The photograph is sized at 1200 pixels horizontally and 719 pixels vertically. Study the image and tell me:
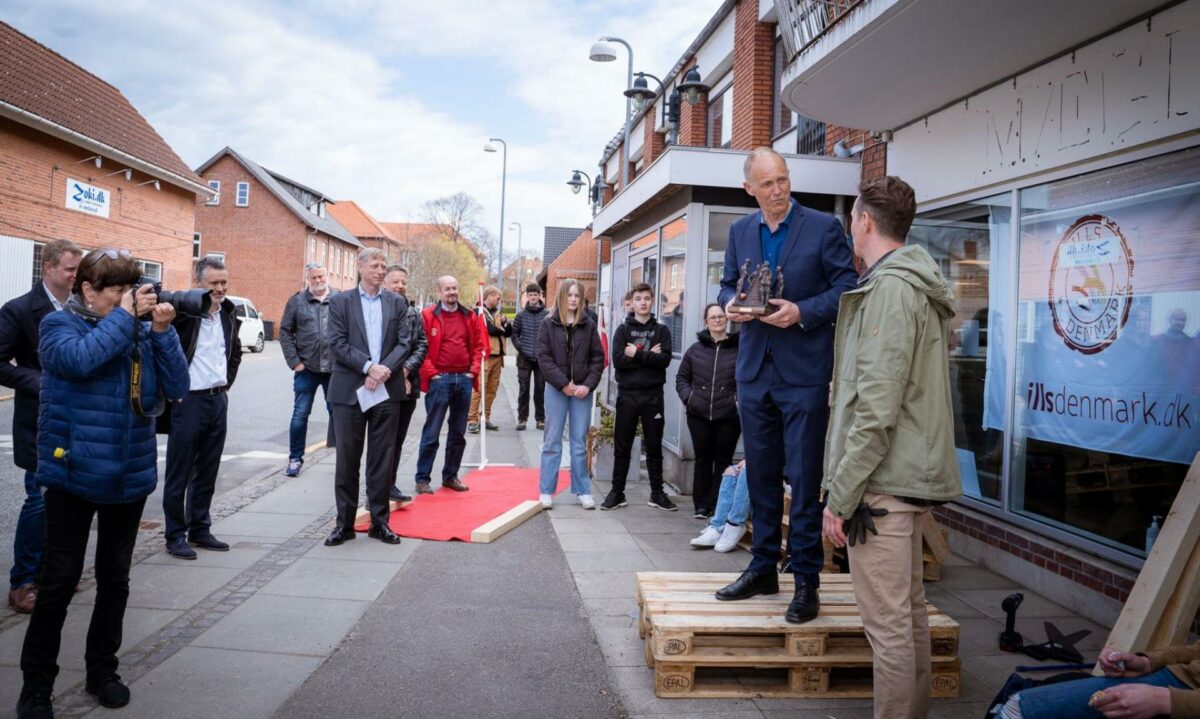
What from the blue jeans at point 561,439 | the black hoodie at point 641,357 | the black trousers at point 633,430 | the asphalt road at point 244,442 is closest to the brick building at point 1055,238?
the black hoodie at point 641,357

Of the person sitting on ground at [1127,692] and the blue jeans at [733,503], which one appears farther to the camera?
the blue jeans at [733,503]

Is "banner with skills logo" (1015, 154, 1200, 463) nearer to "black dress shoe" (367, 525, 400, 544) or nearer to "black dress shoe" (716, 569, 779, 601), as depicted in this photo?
"black dress shoe" (716, 569, 779, 601)

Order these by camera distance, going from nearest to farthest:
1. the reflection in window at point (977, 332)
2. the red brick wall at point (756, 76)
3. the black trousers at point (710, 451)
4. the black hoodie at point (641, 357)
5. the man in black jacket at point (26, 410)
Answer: the man in black jacket at point (26, 410) → the reflection in window at point (977, 332) → the black trousers at point (710, 451) → the black hoodie at point (641, 357) → the red brick wall at point (756, 76)

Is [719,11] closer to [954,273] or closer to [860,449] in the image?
[954,273]

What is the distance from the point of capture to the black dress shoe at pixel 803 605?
12.1ft

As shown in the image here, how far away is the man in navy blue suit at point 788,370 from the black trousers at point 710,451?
290 cm

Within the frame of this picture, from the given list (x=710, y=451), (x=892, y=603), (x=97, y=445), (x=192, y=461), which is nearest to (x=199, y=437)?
(x=192, y=461)

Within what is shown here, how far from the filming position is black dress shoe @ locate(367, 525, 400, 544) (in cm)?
625

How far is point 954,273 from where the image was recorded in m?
6.97

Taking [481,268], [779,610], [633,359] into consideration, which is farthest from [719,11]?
[481,268]

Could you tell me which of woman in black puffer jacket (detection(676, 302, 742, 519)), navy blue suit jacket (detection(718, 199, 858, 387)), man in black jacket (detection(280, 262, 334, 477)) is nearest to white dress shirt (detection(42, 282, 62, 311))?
navy blue suit jacket (detection(718, 199, 858, 387))

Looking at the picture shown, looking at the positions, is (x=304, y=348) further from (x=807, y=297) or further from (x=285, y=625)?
(x=807, y=297)

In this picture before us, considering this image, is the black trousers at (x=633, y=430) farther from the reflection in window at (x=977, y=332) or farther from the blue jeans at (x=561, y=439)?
the reflection in window at (x=977, y=332)

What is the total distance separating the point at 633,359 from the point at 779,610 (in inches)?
162
